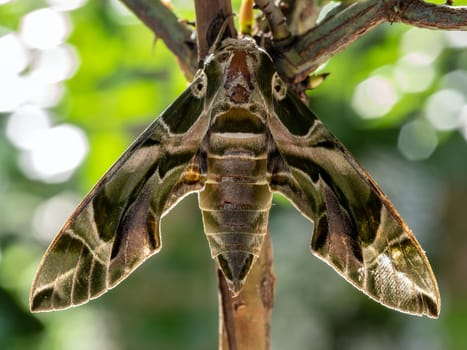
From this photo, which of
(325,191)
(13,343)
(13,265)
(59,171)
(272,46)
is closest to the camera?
(272,46)

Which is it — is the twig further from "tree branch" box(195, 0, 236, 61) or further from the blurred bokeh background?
the blurred bokeh background

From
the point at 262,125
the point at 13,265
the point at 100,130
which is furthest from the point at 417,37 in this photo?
the point at 13,265

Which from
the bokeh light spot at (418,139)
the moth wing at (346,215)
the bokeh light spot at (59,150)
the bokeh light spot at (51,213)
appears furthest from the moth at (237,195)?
the bokeh light spot at (51,213)

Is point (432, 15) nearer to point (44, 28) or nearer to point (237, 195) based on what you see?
point (237, 195)

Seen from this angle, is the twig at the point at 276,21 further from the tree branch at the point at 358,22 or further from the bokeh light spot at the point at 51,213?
the bokeh light spot at the point at 51,213

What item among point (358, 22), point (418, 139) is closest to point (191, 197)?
point (418, 139)

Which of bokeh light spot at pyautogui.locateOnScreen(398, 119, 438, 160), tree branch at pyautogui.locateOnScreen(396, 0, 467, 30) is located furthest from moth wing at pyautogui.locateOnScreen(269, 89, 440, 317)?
bokeh light spot at pyautogui.locateOnScreen(398, 119, 438, 160)

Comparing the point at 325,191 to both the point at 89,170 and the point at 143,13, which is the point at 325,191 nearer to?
the point at 143,13
